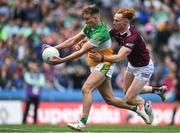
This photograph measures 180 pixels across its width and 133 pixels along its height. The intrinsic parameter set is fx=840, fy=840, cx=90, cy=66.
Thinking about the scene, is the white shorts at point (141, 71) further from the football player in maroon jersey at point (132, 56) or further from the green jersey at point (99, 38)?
the green jersey at point (99, 38)

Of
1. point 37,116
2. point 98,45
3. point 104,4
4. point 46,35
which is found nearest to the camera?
point 98,45

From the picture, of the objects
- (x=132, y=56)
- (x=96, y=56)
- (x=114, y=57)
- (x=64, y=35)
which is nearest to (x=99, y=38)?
(x=114, y=57)

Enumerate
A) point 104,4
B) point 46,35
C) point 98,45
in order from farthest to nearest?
point 104,4 < point 46,35 < point 98,45

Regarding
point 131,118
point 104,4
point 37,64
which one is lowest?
point 131,118

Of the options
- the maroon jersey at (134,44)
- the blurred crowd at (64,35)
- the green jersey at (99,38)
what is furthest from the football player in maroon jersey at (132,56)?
the blurred crowd at (64,35)

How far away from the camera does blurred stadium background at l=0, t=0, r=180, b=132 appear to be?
1090 inches

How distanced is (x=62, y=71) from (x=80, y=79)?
0.71m

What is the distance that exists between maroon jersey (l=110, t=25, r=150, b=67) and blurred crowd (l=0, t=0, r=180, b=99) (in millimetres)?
8761

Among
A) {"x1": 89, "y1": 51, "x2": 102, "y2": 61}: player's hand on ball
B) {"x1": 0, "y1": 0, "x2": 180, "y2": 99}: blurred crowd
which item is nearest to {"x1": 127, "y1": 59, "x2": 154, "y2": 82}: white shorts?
{"x1": 89, "y1": 51, "x2": 102, "y2": 61}: player's hand on ball

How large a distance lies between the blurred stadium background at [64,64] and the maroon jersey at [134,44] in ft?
25.2

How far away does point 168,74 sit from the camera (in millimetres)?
29672

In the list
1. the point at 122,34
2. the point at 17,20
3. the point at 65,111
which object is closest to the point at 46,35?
the point at 17,20

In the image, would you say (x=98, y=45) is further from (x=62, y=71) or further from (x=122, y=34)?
(x=62, y=71)

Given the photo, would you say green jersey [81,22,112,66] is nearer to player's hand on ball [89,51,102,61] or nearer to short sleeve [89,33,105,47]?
short sleeve [89,33,105,47]
